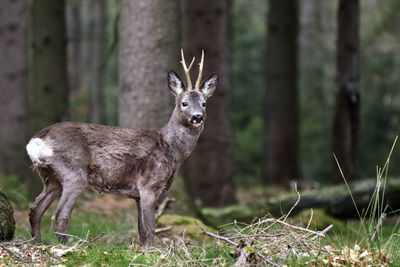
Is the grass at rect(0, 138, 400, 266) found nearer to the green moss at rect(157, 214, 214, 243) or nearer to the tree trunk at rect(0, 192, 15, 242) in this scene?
the tree trunk at rect(0, 192, 15, 242)

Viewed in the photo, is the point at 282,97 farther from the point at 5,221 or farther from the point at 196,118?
the point at 5,221

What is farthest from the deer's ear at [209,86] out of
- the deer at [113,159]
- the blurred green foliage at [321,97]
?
the blurred green foliage at [321,97]

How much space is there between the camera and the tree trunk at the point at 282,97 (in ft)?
61.7

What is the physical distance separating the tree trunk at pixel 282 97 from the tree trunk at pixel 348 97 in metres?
5.41

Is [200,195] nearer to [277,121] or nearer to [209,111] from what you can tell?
[209,111]

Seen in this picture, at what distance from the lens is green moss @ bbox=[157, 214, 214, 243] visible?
26.0 ft

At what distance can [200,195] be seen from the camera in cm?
Answer: 1422

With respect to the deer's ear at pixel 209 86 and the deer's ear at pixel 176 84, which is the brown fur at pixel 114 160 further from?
the deer's ear at pixel 209 86

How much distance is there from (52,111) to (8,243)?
26.4 ft

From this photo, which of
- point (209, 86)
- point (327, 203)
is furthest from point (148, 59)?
point (327, 203)

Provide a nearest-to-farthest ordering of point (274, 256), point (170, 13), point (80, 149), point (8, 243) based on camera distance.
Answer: point (274, 256) → point (8, 243) → point (80, 149) → point (170, 13)

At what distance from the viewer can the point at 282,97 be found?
62.4ft

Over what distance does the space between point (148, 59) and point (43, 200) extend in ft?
11.0

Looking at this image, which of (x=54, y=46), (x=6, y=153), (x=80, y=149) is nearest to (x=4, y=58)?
(x=54, y=46)
